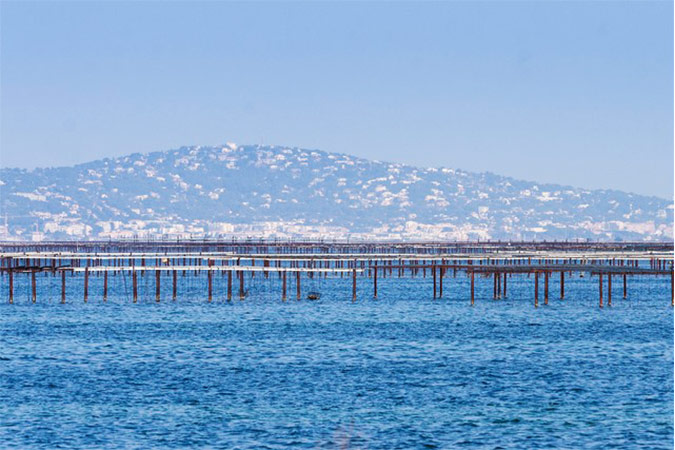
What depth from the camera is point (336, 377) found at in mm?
54375

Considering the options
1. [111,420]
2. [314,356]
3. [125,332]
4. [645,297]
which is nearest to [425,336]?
[314,356]

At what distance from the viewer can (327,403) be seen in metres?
47.2

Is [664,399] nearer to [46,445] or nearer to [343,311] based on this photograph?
[46,445]

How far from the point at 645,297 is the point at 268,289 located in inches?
1514

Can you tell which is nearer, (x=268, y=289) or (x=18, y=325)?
(x=18, y=325)

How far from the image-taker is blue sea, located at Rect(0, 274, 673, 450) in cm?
Result: 4128

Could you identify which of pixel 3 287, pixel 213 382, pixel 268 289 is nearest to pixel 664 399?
pixel 213 382

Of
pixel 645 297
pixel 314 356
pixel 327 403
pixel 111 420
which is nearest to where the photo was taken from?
pixel 111 420

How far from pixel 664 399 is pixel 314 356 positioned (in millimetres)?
19915

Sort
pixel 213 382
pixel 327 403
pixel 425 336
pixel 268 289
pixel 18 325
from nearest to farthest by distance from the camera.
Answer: pixel 327 403
pixel 213 382
pixel 425 336
pixel 18 325
pixel 268 289

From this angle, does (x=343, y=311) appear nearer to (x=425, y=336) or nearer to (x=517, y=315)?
(x=517, y=315)

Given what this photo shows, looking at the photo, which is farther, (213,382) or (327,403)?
(213,382)

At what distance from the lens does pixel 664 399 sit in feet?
158

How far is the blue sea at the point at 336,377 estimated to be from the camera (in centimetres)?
4128
